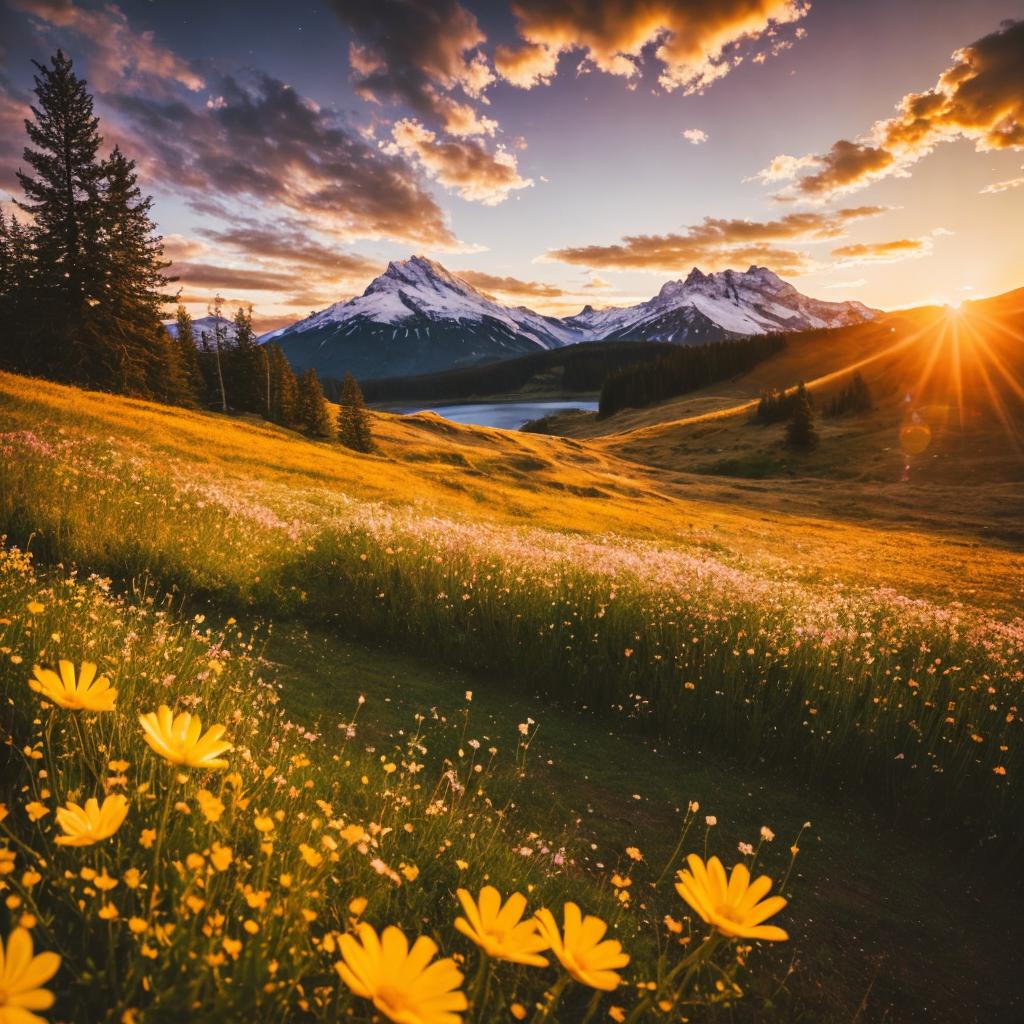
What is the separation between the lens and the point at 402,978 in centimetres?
118

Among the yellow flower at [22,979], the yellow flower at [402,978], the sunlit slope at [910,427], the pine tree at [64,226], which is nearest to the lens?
the yellow flower at [22,979]

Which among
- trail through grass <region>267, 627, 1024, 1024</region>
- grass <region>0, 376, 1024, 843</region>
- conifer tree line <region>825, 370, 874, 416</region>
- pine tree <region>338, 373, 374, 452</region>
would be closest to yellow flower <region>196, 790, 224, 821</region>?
trail through grass <region>267, 627, 1024, 1024</region>

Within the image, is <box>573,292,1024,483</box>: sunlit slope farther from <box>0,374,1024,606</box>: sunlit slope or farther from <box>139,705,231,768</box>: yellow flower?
<box>139,705,231,768</box>: yellow flower

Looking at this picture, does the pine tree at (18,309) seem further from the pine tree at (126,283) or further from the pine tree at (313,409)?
the pine tree at (313,409)

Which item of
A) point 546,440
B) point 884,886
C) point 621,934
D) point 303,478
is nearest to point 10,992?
point 621,934

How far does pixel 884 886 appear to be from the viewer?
14.2 feet

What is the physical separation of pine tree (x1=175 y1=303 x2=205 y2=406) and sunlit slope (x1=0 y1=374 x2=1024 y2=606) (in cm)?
1825

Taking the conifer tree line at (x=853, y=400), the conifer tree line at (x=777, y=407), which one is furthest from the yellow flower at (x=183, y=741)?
the conifer tree line at (x=853, y=400)

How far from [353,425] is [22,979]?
2461 inches

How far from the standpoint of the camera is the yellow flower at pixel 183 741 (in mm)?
1504

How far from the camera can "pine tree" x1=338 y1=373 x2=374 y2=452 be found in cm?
6056

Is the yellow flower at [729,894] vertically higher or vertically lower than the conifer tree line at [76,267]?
lower

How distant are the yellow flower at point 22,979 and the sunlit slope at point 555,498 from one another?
949cm

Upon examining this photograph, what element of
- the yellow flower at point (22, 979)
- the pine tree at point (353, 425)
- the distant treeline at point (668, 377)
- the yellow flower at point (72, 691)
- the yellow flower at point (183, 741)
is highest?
the distant treeline at point (668, 377)
